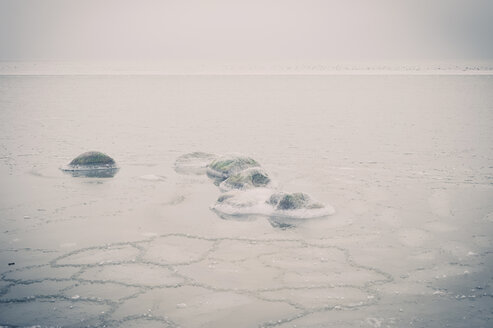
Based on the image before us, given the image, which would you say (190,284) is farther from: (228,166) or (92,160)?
(92,160)

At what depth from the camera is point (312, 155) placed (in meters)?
12.9

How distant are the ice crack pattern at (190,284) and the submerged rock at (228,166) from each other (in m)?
3.76

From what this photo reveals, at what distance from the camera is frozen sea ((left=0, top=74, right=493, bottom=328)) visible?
194 inches

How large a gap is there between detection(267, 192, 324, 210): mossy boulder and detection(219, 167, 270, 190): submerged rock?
3.90 feet

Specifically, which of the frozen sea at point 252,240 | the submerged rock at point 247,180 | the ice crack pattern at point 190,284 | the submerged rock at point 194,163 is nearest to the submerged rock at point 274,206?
the frozen sea at point 252,240

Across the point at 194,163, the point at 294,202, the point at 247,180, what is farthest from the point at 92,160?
the point at 294,202

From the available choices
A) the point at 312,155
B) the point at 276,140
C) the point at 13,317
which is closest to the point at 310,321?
the point at 13,317

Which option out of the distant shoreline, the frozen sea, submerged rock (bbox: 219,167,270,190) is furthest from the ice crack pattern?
the distant shoreline

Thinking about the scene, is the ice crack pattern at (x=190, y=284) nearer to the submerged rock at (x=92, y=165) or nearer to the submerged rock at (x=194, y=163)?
the submerged rock at (x=194, y=163)

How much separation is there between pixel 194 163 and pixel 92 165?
2408mm

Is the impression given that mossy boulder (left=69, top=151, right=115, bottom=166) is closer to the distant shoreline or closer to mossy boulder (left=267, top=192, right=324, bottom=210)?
mossy boulder (left=267, top=192, right=324, bottom=210)

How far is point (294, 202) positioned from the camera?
797 centimetres

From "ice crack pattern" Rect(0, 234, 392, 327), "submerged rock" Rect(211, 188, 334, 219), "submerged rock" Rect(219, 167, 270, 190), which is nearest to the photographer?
"ice crack pattern" Rect(0, 234, 392, 327)

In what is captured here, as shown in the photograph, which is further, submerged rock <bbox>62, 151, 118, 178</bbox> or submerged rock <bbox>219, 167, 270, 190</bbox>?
submerged rock <bbox>62, 151, 118, 178</bbox>
